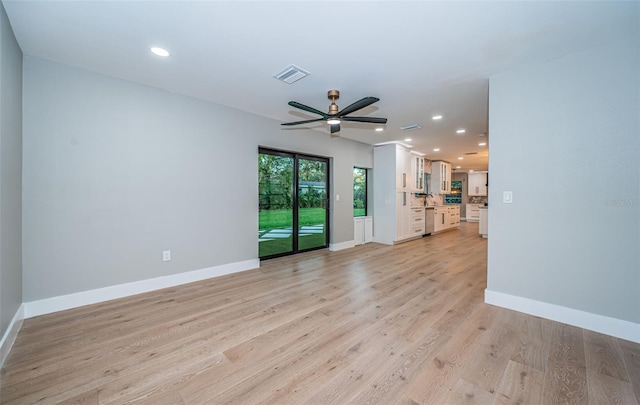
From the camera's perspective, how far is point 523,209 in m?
2.65

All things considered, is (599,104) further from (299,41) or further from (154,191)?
(154,191)

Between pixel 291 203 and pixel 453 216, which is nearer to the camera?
pixel 291 203

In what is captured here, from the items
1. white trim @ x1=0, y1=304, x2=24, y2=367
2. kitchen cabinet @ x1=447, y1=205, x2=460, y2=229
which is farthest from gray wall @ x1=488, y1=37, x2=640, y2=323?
kitchen cabinet @ x1=447, y1=205, x2=460, y2=229

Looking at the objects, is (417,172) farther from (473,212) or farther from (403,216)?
(473,212)

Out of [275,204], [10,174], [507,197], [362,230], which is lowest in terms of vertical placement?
[362,230]

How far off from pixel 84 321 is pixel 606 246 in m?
4.85

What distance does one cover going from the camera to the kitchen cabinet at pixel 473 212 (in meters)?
11.9

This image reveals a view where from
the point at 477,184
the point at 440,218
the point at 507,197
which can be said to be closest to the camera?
the point at 507,197

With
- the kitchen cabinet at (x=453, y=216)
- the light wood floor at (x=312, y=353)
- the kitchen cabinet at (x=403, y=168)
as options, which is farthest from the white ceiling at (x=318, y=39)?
the kitchen cabinet at (x=453, y=216)

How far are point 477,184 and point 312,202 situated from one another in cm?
998

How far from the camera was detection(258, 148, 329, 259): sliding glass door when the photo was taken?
468 cm

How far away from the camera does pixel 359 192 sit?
6723 millimetres

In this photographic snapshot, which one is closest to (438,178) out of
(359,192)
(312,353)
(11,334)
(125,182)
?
(359,192)

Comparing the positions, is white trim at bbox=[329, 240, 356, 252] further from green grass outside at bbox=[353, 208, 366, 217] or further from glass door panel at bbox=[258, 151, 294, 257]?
glass door panel at bbox=[258, 151, 294, 257]
